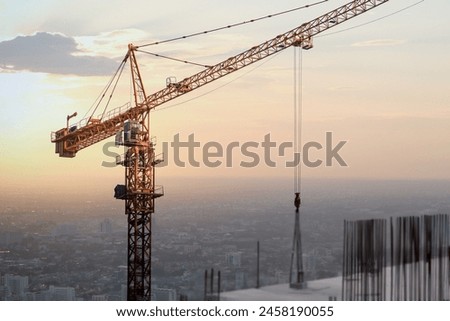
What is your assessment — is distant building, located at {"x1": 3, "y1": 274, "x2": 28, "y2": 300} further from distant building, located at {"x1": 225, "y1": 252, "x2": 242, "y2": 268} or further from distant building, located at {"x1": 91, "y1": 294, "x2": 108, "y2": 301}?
distant building, located at {"x1": 225, "y1": 252, "x2": 242, "y2": 268}

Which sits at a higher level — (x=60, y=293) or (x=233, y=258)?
(x=233, y=258)

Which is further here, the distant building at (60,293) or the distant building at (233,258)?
the distant building at (60,293)

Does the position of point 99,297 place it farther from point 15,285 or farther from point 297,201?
point 297,201

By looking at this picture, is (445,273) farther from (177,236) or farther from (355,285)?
(177,236)

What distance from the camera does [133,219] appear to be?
35.6m

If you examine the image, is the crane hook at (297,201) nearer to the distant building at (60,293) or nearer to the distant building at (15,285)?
the distant building at (60,293)

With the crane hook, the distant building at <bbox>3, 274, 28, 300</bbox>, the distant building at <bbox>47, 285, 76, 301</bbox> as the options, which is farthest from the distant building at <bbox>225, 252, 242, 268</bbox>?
the distant building at <bbox>3, 274, 28, 300</bbox>

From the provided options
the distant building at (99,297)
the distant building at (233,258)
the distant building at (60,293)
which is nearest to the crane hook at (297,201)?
the distant building at (233,258)

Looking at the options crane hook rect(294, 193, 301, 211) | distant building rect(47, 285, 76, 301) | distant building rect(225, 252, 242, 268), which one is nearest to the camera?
crane hook rect(294, 193, 301, 211)

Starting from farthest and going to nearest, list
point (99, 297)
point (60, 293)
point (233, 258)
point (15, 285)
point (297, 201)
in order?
point (60, 293) < point (99, 297) < point (15, 285) < point (233, 258) < point (297, 201)

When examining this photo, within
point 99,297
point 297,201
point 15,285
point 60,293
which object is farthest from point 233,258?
point 15,285

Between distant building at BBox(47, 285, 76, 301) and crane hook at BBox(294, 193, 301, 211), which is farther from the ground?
crane hook at BBox(294, 193, 301, 211)

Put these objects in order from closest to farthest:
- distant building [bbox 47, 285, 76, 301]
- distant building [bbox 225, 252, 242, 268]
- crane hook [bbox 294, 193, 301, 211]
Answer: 1. crane hook [bbox 294, 193, 301, 211]
2. distant building [bbox 225, 252, 242, 268]
3. distant building [bbox 47, 285, 76, 301]
